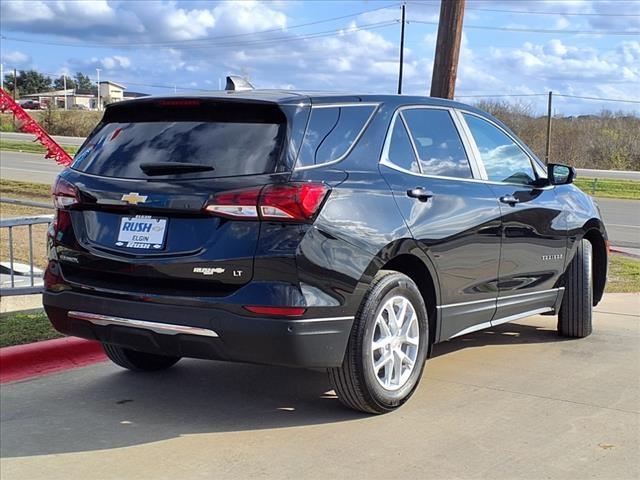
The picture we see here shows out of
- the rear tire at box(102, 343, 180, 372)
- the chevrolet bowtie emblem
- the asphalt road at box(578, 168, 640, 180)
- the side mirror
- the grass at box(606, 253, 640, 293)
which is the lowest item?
the grass at box(606, 253, 640, 293)

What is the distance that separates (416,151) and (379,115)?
1.21 feet

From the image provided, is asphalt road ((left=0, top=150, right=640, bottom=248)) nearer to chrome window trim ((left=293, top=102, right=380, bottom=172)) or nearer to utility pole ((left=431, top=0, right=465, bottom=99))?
utility pole ((left=431, top=0, right=465, bottom=99))

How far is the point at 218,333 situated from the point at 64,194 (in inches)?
52.4

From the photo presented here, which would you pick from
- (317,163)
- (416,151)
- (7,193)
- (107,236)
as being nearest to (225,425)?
(107,236)

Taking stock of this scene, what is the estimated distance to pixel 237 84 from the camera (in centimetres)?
517

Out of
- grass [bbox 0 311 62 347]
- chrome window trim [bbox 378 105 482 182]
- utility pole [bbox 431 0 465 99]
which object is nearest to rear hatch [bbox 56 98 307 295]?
chrome window trim [bbox 378 105 482 182]

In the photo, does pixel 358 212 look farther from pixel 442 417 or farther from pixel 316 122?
pixel 442 417

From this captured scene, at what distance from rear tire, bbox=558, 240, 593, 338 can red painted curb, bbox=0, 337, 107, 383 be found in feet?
12.0

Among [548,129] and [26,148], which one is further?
[26,148]

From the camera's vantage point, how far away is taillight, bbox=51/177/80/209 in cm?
449

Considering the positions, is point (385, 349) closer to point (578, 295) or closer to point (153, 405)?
point (153, 405)

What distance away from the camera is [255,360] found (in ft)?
13.2

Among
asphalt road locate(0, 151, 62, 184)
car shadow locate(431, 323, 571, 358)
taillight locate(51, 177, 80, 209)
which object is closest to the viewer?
taillight locate(51, 177, 80, 209)

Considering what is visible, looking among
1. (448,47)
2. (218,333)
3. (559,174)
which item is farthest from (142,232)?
(448,47)
